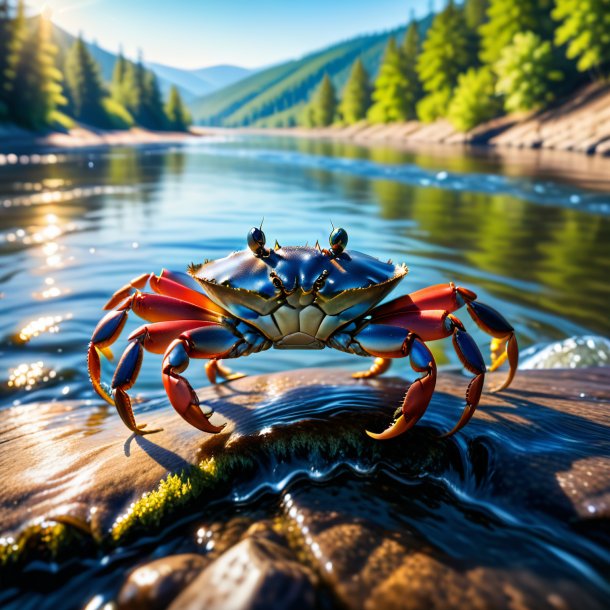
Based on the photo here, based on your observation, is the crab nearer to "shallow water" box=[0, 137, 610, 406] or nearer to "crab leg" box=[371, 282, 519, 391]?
"crab leg" box=[371, 282, 519, 391]

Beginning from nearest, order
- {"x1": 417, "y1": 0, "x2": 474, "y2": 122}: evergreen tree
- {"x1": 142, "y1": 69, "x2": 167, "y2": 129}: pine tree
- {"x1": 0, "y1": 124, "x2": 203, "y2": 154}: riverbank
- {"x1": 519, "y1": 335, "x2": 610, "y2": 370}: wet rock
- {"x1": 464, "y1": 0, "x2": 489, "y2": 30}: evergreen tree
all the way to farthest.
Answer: {"x1": 519, "y1": 335, "x2": 610, "y2": 370}: wet rock → {"x1": 0, "y1": 124, "x2": 203, "y2": 154}: riverbank → {"x1": 417, "y1": 0, "x2": 474, "y2": 122}: evergreen tree → {"x1": 464, "y1": 0, "x2": 489, "y2": 30}: evergreen tree → {"x1": 142, "y1": 69, "x2": 167, "y2": 129}: pine tree

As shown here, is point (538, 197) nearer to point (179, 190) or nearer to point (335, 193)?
point (335, 193)

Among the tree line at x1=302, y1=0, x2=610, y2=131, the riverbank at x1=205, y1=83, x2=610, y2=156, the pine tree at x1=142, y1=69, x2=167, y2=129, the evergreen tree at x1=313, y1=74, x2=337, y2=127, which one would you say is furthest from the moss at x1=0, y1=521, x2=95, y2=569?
the evergreen tree at x1=313, y1=74, x2=337, y2=127

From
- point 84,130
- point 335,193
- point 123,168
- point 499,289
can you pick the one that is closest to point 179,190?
point 335,193

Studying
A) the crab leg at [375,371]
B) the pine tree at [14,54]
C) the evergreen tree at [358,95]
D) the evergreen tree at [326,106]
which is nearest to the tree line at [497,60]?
the evergreen tree at [358,95]

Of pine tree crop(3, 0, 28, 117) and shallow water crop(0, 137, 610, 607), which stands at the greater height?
pine tree crop(3, 0, 28, 117)

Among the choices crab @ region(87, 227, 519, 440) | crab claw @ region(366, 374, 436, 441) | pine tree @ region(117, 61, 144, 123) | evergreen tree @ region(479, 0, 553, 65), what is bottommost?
crab claw @ region(366, 374, 436, 441)
